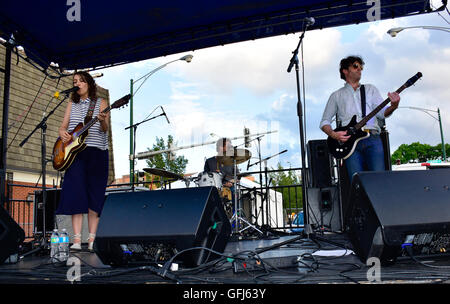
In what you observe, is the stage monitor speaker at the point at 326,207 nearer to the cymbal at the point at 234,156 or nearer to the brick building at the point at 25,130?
the cymbal at the point at 234,156

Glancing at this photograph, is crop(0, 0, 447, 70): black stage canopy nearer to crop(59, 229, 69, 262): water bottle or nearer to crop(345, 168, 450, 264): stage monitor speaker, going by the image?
crop(59, 229, 69, 262): water bottle

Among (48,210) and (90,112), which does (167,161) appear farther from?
(90,112)

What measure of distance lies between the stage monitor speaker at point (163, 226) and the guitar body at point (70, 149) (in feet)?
4.87

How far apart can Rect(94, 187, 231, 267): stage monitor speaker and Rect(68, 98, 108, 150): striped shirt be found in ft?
4.92

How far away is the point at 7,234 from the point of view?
8.28 ft

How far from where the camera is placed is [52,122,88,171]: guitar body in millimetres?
3609

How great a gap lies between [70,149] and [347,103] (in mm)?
2691

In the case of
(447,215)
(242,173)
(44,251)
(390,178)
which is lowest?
(44,251)

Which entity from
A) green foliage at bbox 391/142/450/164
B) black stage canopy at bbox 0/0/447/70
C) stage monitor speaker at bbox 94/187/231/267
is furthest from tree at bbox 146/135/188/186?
green foliage at bbox 391/142/450/164

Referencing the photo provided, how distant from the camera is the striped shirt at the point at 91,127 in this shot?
3.68 meters

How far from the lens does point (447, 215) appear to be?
1.79m
